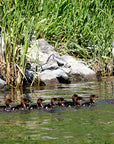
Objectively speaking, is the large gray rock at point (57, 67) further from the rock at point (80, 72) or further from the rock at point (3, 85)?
the rock at point (3, 85)

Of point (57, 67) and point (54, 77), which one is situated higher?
point (57, 67)

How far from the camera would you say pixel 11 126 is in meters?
6.84

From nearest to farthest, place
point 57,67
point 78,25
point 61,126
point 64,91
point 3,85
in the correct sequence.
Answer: point 61,126 < point 64,91 < point 3,85 < point 57,67 < point 78,25

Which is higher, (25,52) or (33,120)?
(25,52)

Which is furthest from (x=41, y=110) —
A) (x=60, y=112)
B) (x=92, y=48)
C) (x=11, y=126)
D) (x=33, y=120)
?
(x=92, y=48)

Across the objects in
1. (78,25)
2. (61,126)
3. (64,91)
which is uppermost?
(78,25)

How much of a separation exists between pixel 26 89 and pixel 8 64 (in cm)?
90

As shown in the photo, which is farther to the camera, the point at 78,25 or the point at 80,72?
the point at 78,25

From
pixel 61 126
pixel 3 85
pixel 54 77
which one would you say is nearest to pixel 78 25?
pixel 54 77

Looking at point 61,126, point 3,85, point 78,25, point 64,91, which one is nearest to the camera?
point 61,126

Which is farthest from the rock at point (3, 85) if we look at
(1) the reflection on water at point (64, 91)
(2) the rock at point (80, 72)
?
(2) the rock at point (80, 72)

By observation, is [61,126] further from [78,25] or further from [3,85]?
[78,25]

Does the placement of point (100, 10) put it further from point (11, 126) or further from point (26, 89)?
point (11, 126)

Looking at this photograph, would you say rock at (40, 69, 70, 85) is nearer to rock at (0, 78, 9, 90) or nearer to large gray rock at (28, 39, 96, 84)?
large gray rock at (28, 39, 96, 84)
